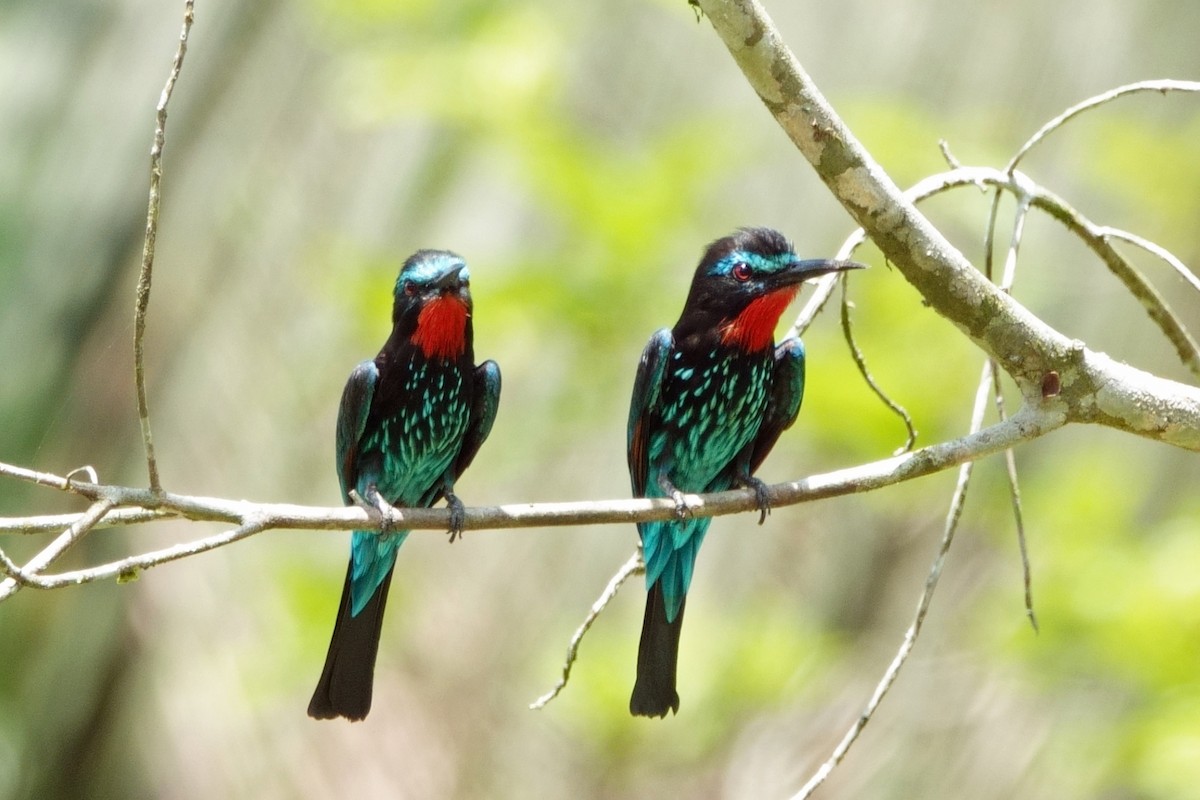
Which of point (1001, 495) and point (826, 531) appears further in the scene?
point (826, 531)

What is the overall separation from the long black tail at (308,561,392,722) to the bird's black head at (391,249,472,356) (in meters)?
0.71

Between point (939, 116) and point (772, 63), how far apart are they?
18.2 ft

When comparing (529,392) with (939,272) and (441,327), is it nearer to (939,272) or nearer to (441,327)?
(441,327)

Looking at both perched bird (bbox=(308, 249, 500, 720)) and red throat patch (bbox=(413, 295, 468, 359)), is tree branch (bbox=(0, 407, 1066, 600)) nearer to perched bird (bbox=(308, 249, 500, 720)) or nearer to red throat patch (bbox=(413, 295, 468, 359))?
perched bird (bbox=(308, 249, 500, 720))

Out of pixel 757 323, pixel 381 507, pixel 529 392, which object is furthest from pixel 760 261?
pixel 529 392

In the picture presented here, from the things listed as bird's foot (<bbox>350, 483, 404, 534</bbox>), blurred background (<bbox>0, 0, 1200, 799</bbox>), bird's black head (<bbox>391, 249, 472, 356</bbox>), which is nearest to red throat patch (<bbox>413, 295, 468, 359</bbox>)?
bird's black head (<bbox>391, 249, 472, 356</bbox>)

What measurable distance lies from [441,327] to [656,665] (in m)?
1.18

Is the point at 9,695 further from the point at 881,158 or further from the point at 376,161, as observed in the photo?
the point at 881,158

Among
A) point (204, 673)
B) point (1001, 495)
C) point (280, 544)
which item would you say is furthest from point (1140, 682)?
point (204, 673)

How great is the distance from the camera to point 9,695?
8.16 m

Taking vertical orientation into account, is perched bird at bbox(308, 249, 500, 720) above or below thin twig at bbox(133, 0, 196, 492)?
above

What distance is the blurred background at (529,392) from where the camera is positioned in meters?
5.79

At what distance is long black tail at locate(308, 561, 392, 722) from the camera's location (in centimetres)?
354

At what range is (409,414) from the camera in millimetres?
4023
